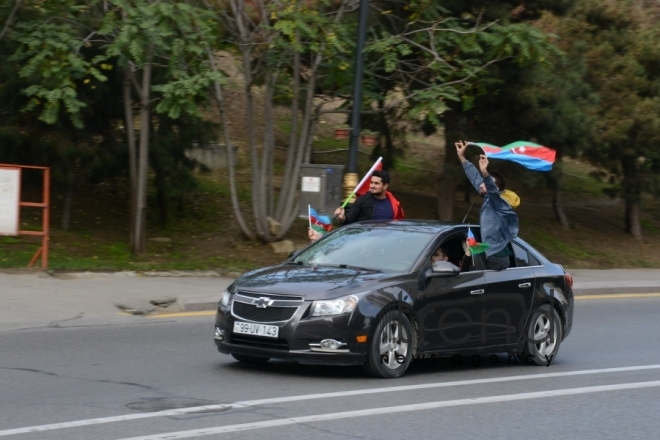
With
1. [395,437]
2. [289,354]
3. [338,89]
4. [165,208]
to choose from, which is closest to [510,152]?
[289,354]

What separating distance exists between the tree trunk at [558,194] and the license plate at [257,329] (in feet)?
51.8

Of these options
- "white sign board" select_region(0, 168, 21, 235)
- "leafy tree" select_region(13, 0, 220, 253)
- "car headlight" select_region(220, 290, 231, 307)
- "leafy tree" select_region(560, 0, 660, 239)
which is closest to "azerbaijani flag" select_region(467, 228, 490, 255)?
"car headlight" select_region(220, 290, 231, 307)

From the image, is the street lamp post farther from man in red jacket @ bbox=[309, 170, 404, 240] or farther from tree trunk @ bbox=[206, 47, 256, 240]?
man in red jacket @ bbox=[309, 170, 404, 240]

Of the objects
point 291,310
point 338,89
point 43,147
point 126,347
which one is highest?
point 338,89

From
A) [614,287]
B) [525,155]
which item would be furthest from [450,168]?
[525,155]

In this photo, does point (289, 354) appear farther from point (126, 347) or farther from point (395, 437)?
point (126, 347)

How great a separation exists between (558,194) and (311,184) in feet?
37.3

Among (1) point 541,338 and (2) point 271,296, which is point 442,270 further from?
(1) point 541,338

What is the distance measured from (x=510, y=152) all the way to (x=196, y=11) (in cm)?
723

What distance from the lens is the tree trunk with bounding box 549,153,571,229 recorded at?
23.1 meters

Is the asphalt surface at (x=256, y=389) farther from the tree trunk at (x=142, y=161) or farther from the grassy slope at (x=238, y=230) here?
the tree trunk at (x=142, y=161)

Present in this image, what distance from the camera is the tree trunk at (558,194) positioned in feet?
75.8

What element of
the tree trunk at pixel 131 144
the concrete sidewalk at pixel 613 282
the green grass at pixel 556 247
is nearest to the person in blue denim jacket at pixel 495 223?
the concrete sidewalk at pixel 613 282

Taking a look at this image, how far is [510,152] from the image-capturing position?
11.0 metres
